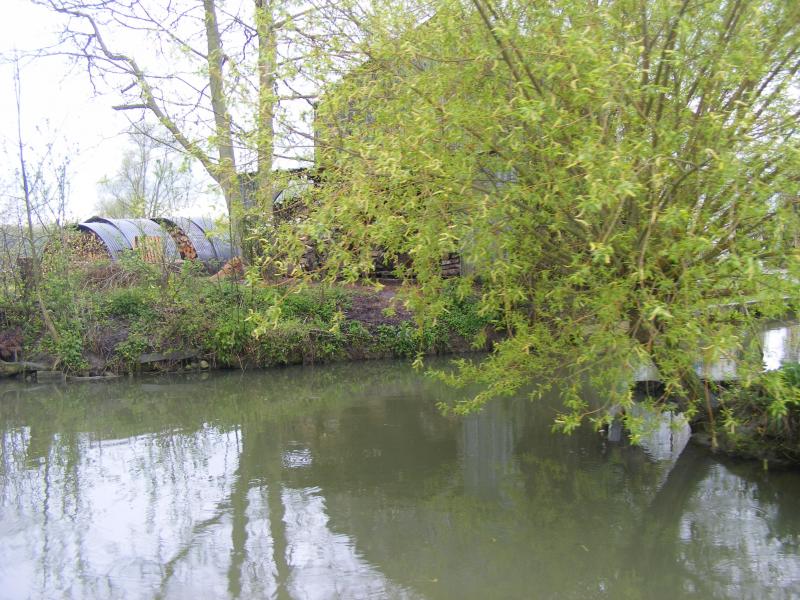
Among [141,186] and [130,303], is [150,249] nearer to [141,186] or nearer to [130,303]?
[130,303]

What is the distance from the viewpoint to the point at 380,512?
5758 mm

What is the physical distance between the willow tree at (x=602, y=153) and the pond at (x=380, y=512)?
41.8 inches

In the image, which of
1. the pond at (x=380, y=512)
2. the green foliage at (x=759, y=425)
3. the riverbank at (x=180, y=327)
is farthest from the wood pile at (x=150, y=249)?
the green foliage at (x=759, y=425)

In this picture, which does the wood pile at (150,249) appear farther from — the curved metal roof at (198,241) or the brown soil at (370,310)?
the brown soil at (370,310)

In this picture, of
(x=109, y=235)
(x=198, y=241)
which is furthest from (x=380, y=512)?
(x=109, y=235)

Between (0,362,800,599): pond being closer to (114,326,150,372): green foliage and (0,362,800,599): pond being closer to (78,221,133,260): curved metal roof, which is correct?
(114,326,150,372): green foliage

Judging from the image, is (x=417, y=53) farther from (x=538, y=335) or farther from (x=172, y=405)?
(x=172, y=405)

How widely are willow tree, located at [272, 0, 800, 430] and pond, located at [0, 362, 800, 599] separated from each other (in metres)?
1.06

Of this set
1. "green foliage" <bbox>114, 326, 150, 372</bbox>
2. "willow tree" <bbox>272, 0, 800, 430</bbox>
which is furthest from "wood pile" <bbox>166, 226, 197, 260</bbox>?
"willow tree" <bbox>272, 0, 800, 430</bbox>

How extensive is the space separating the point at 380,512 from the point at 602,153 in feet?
10.8

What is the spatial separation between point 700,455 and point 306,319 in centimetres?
827

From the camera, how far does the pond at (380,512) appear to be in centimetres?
461

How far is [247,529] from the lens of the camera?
5.40m

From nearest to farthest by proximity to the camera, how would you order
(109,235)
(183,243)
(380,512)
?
(380,512), (183,243), (109,235)
